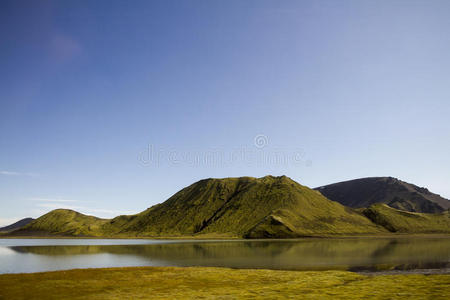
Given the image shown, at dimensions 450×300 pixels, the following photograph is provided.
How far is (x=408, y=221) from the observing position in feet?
628

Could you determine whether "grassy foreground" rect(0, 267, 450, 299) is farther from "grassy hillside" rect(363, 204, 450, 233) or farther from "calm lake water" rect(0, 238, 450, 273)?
"grassy hillside" rect(363, 204, 450, 233)

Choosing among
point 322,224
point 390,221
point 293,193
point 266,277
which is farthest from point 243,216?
point 266,277

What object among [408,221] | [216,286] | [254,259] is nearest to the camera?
[216,286]

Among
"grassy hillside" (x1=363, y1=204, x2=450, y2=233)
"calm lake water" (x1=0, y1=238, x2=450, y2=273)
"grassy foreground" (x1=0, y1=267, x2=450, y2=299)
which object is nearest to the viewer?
"grassy foreground" (x1=0, y1=267, x2=450, y2=299)

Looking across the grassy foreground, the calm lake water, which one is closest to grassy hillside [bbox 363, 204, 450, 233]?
the calm lake water

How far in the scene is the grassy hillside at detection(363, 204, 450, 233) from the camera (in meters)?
184

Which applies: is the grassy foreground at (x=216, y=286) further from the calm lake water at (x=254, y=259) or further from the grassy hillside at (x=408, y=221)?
the grassy hillside at (x=408, y=221)

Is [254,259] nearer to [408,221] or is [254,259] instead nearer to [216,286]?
[216,286]

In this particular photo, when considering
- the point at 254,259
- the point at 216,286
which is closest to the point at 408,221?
the point at 254,259

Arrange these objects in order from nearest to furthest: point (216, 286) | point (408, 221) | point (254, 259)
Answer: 1. point (216, 286)
2. point (254, 259)
3. point (408, 221)

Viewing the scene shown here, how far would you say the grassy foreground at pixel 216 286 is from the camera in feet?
69.5

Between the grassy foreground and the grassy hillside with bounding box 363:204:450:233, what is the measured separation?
581ft

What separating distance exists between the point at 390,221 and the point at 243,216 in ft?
273

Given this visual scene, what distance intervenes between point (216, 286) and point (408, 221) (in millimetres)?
199659
